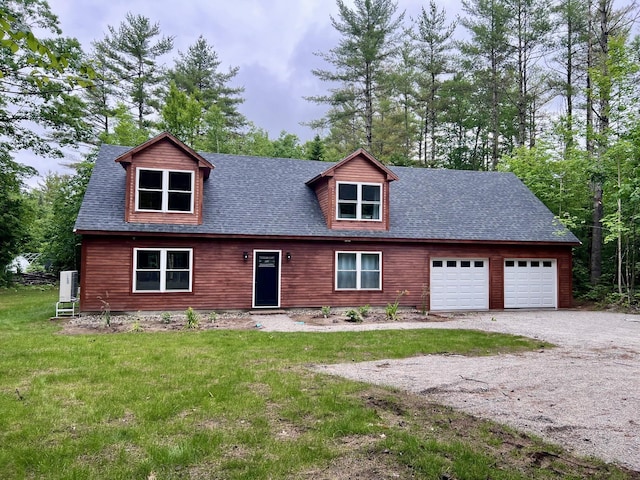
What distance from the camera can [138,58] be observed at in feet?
96.1

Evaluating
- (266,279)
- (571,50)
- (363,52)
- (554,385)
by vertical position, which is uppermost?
(363,52)

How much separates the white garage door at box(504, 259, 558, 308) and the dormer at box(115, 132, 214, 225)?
11.1 m

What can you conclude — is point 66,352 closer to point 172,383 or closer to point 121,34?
point 172,383

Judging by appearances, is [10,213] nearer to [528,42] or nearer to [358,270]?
[358,270]

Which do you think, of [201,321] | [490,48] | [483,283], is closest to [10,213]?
[201,321]

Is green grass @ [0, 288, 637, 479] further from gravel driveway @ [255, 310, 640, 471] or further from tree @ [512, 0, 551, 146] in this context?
tree @ [512, 0, 551, 146]

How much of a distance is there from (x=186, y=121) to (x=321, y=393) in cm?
2419

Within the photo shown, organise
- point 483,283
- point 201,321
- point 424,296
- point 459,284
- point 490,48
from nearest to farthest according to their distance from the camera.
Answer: point 201,321 → point 424,296 → point 459,284 → point 483,283 → point 490,48

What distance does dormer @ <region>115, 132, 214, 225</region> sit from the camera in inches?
500

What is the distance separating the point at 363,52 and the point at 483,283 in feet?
54.9

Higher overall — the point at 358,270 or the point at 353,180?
the point at 353,180

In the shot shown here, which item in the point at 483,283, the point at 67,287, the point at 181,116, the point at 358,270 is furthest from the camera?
the point at 181,116

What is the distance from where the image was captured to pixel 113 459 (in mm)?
3346

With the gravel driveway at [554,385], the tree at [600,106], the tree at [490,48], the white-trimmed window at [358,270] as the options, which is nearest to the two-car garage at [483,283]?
the white-trimmed window at [358,270]
